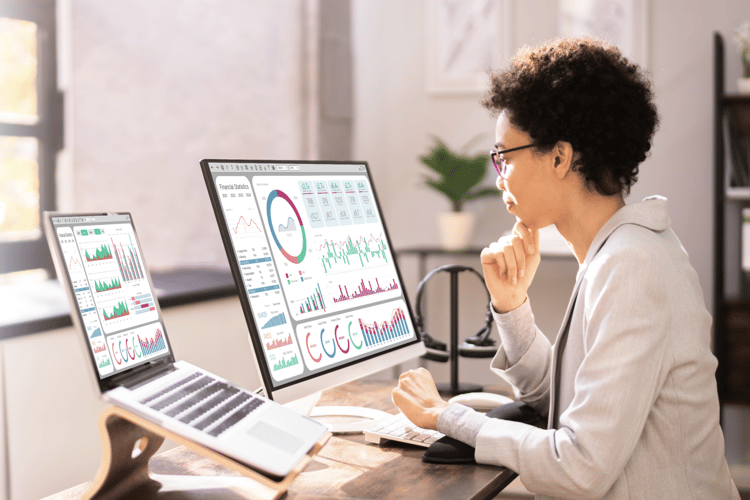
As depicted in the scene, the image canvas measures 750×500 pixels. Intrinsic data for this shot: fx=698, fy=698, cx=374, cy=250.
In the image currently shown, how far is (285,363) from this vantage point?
1107mm

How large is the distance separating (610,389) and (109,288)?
697 millimetres

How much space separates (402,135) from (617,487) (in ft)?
8.98

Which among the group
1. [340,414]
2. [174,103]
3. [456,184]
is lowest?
[340,414]

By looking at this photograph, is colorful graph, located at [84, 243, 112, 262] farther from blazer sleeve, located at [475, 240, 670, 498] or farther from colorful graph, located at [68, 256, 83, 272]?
blazer sleeve, located at [475, 240, 670, 498]

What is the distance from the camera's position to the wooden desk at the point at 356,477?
3.19ft

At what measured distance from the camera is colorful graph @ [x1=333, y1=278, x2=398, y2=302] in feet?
4.15

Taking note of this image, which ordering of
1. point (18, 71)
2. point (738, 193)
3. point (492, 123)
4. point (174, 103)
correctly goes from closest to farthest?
point (18, 71)
point (174, 103)
point (738, 193)
point (492, 123)

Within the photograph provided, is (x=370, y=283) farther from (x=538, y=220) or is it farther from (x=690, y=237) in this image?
(x=690, y=237)

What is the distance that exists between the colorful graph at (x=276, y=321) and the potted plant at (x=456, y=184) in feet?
7.25

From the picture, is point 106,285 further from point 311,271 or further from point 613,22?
point 613,22

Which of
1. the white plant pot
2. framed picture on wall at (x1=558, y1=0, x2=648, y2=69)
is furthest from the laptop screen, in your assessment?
framed picture on wall at (x1=558, y1=0, x2=648, y2=69)

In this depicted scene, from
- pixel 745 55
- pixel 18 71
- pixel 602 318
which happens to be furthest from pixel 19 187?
pixel 745 55

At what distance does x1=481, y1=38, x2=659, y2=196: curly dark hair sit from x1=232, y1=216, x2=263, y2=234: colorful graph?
0.47 m

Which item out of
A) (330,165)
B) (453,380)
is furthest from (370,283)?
(453,380)
